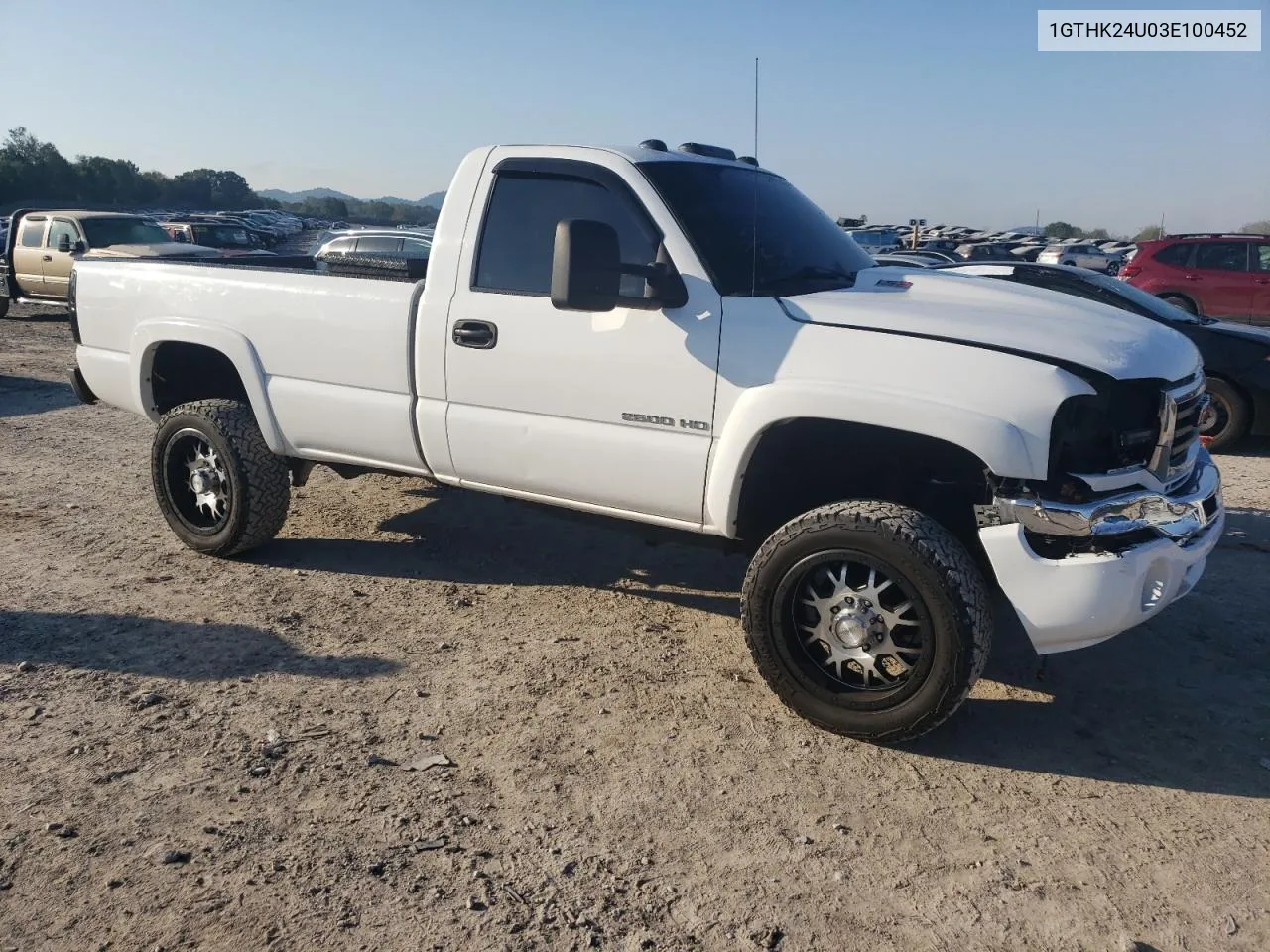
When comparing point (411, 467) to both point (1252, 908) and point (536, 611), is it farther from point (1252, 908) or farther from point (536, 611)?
point (1252, 908)

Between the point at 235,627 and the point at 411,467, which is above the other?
the point at 411,467

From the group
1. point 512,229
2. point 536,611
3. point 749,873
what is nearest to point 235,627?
point 536,611

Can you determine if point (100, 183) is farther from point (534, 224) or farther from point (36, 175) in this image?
point (534, 224)

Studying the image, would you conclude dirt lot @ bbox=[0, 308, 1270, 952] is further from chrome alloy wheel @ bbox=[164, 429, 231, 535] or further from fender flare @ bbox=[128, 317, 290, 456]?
fender flare @ bbox=[128, 317, 290, 456]

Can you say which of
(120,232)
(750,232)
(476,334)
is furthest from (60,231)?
(750,232)

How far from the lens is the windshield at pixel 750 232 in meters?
3.92

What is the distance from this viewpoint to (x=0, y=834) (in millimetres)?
2945

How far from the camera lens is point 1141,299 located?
8133 millimetres

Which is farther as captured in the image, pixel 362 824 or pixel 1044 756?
pixel 1044 756

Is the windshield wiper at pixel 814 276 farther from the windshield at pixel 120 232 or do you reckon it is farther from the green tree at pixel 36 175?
the green tree at pixel 36 175

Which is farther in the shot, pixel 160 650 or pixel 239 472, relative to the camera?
pixel 239 472

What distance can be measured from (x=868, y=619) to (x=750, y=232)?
1.68 meters

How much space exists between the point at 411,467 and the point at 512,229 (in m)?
1.22

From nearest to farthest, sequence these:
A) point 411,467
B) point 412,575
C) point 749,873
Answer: point 749,873 < point 411,467 < point 412,575
